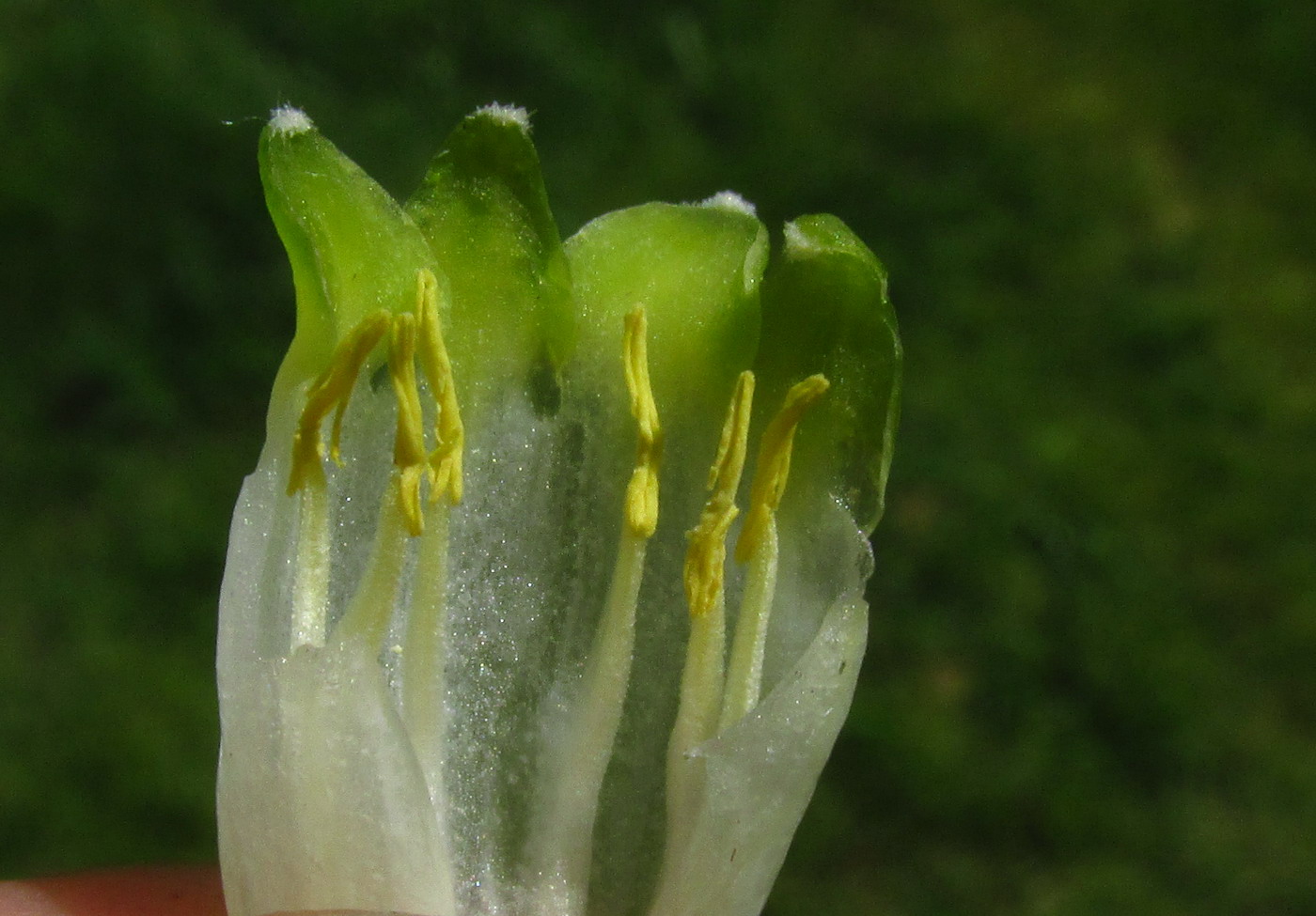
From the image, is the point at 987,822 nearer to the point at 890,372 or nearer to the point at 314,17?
the point at 890,372

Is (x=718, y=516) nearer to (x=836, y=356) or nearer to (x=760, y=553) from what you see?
(x=760, y=553)

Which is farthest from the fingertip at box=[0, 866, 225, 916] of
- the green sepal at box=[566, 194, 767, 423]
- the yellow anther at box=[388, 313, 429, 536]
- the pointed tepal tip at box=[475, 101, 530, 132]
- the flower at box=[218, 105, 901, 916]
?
the pointed tepal tip at box=[475, 101, 530, 132]

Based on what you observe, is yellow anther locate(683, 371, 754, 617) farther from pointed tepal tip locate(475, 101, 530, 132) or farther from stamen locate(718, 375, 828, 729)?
pointed tepal tip locate(475, 101, 530, 132)

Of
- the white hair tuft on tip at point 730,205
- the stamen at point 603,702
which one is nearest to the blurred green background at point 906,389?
the stamen at point 603,702

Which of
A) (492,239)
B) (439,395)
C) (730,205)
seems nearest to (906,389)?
(730,205)

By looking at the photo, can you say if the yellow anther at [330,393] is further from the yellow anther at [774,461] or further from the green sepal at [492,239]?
the yellow anther at [774,461]

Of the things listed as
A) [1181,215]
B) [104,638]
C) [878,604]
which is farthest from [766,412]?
[1181,215]
